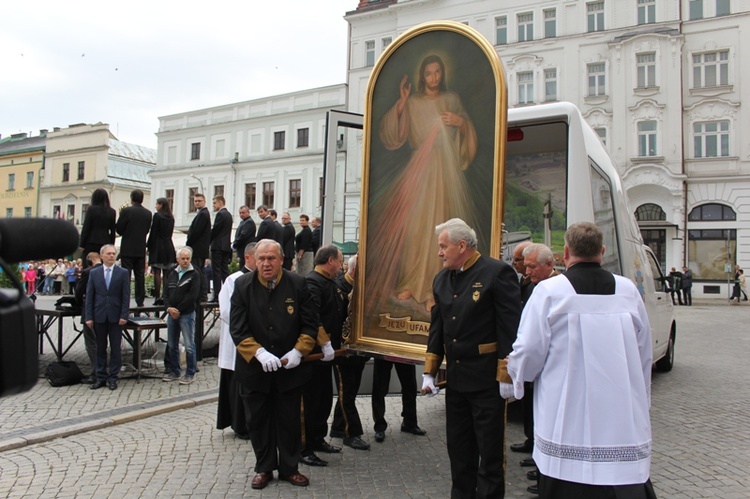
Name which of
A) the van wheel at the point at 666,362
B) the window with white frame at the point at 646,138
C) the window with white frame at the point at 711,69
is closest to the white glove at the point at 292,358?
the van wheel at the point at 666,362

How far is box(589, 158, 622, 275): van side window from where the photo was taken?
21.5ft

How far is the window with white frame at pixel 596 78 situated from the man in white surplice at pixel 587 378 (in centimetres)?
3395

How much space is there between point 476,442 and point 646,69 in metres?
33.8

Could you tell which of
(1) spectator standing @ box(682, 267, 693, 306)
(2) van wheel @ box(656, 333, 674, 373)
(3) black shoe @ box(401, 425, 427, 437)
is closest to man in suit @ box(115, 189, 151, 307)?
(3) black shoe @ box(401, 425, 427, 437)

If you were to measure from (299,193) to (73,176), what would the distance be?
25.6 metres

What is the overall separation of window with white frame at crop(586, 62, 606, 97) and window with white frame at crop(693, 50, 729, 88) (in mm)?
4639

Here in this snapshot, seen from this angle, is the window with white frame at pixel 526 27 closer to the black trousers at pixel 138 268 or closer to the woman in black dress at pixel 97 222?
the black trousers at pixel 138 268

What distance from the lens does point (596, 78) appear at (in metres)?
34.5

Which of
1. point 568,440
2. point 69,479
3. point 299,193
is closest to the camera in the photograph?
point 568,440

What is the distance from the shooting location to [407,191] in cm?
558

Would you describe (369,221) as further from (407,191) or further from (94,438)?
(94,438)

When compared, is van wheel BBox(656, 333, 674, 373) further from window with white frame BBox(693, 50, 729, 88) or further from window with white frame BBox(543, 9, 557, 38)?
window with white frame BBox(543, 9, 557, 38)

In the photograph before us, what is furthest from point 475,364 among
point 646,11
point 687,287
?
point 646,11

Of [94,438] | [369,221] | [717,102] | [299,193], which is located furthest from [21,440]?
[299,193]
